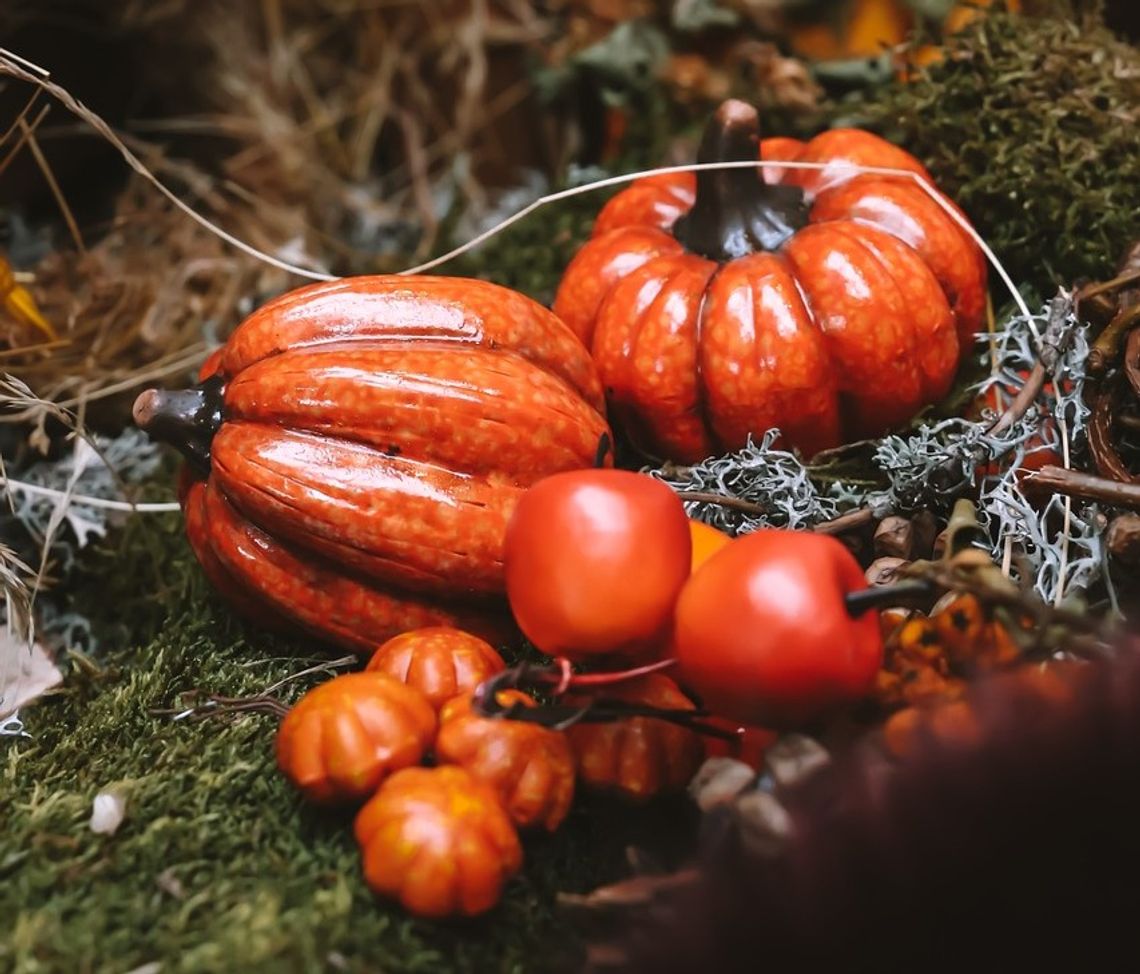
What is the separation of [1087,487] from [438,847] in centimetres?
73

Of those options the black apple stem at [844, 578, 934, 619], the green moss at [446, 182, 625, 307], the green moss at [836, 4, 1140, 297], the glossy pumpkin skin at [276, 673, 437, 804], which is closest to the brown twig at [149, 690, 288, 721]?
the glossy pumpkin skin at [276, 673, 437, 804]

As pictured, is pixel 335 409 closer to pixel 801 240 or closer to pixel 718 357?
pixel 718 357

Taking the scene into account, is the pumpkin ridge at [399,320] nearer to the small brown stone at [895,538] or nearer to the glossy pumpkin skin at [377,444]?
the glossy pumpkin skin at [377,444]

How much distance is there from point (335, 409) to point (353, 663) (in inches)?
11.8

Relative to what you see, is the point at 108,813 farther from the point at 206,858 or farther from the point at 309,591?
the point at 309,591

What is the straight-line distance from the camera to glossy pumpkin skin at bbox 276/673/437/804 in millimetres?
992

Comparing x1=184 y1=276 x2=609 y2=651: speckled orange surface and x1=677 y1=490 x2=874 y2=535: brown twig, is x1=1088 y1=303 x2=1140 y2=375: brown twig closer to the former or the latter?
x1=677 y1=490 x2=874 y2=535: brown twig

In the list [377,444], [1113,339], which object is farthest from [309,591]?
[1113,339]

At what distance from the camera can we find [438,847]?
90 centimetres

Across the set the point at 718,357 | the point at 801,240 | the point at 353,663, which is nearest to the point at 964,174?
the point at 801,240

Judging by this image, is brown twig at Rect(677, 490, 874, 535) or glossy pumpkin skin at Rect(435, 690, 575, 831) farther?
brown twig at Rect(677, 490, 874, 535)

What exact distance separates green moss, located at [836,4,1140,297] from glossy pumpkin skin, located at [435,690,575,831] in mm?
949

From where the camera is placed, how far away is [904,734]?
2.90 ft

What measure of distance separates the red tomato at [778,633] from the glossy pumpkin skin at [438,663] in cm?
23
